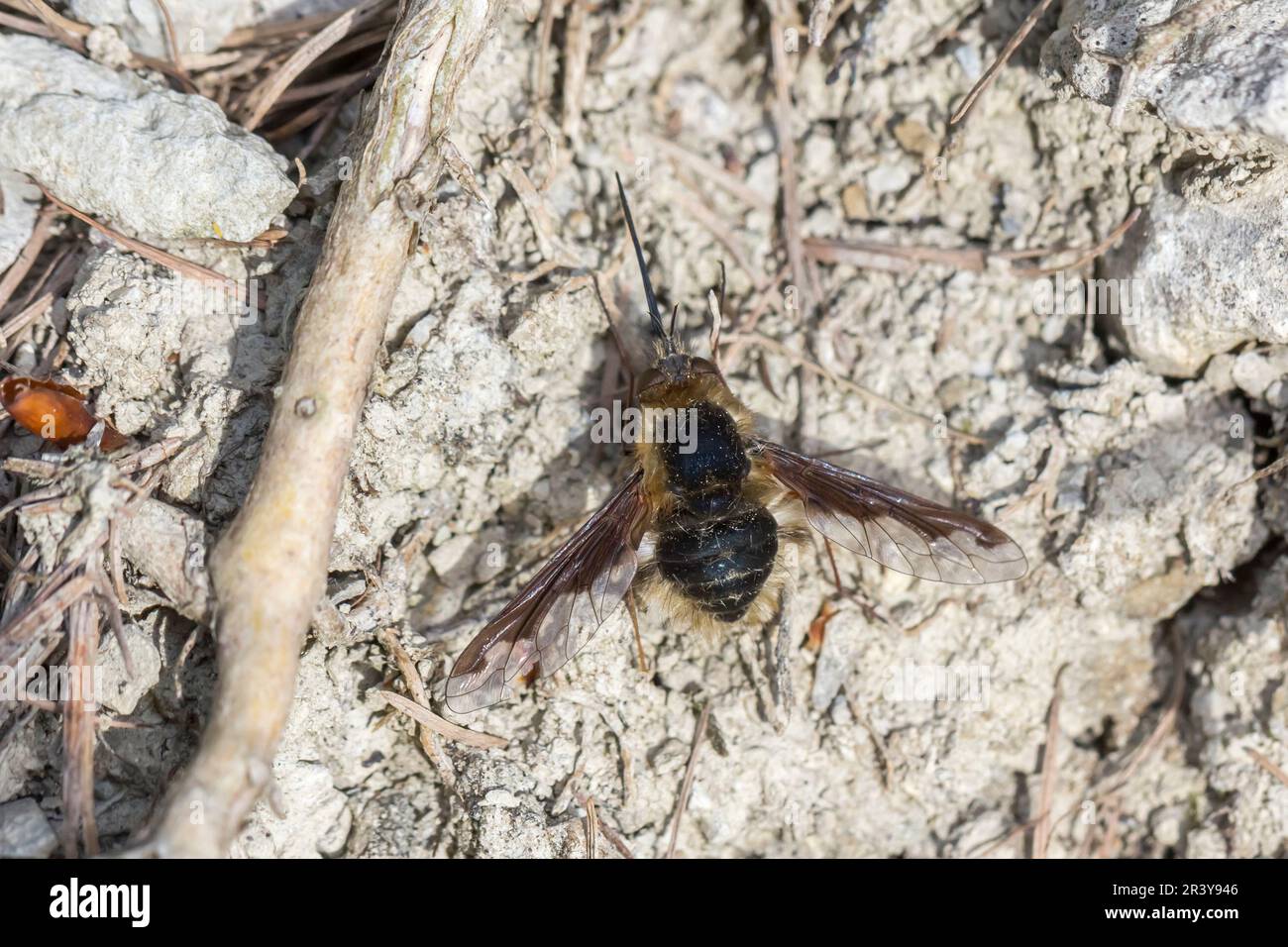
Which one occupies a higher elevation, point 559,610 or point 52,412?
point 52,412

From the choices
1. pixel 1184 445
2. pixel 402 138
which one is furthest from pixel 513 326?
pixel 1184 445

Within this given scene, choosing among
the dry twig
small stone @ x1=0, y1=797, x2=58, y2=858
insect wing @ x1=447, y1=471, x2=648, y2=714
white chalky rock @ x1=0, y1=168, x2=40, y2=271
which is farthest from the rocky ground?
the dry twig

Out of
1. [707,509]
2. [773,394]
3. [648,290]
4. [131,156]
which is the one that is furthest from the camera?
[773,394]

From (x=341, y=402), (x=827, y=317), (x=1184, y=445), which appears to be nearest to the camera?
(x=341, y=402)

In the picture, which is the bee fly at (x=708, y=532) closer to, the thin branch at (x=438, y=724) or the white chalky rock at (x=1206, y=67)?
the thin branch at (x=438, y=724)

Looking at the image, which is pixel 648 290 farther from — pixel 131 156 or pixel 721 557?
pixel 131 156

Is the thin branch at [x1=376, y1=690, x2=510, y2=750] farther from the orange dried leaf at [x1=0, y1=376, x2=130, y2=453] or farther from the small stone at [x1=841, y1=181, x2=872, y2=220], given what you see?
the small stone at [x1=841, y1=181, x2=872, y2=220]

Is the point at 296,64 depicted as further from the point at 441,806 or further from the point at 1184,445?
the point at 1184,445

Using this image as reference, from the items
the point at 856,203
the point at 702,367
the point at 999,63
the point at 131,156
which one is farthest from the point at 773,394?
the point at 131,156
